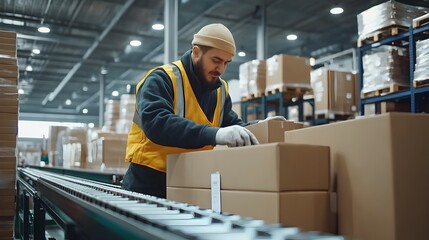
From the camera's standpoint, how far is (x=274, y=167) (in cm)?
138

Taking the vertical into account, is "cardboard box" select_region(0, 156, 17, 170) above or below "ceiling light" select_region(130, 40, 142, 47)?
below

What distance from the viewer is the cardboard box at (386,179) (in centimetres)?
126

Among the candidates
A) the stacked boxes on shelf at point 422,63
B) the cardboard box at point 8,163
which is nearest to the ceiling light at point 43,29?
the cardboard box at point 8,163

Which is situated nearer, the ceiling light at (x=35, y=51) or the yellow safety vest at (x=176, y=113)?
the yellow safety vest at (x=176, y=113)

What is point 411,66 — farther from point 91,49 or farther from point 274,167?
point 91,49

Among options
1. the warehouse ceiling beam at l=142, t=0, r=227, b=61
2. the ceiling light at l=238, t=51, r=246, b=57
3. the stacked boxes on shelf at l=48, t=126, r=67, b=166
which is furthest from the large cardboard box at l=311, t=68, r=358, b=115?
the stacked boxes on shelf at l=48, t=126, r=67, b=166

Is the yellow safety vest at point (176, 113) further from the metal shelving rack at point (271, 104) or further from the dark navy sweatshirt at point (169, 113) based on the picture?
the metal shelving rack at point (271, 104)

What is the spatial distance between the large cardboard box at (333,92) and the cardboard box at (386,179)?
657 centimetres

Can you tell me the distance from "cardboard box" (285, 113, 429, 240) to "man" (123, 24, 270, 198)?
32.1 inches

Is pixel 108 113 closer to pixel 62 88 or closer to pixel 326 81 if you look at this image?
pixel 326 81

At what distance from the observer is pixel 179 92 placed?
229cm

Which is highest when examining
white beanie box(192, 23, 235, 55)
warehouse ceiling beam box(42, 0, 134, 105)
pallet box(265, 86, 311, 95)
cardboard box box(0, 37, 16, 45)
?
warehouse ceiling beam box(42, 0, 134, 105)

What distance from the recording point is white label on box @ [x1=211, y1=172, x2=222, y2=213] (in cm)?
170

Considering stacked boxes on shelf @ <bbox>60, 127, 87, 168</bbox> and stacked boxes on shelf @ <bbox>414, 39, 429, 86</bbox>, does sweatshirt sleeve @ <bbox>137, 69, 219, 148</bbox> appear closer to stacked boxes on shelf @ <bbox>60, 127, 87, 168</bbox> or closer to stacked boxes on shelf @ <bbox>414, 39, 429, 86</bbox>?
stacked boxes on shelf @ <bbox>414, 39, 429, 86</bbox>
